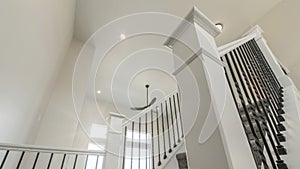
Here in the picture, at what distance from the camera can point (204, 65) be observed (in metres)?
0.92

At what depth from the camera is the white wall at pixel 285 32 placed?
9.69ft

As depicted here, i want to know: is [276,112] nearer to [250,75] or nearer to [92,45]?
[250,75]

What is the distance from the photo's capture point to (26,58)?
1630 mm

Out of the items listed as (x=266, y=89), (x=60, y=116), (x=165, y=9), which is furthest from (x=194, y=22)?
(x=60, y=116)

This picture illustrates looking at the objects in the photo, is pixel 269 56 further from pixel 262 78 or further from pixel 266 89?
pixel 266 89

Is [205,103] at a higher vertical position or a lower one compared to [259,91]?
lower

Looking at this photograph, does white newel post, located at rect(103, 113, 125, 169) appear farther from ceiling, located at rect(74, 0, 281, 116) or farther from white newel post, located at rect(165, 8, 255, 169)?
ceiling, located at rect(74, 0, 281, 116)

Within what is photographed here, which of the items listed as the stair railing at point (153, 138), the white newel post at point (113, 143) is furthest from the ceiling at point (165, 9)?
the white newel post at point (113, 143)

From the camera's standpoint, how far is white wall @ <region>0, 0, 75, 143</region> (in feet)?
4.39

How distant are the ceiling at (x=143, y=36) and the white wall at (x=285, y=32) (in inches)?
Answer: 7.3

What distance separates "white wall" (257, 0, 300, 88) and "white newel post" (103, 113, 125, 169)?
3.29 m

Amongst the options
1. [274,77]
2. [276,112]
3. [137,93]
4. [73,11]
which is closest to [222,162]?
[276,112]

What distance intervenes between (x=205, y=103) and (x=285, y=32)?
343 centimetres

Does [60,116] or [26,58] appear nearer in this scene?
[26,58]
